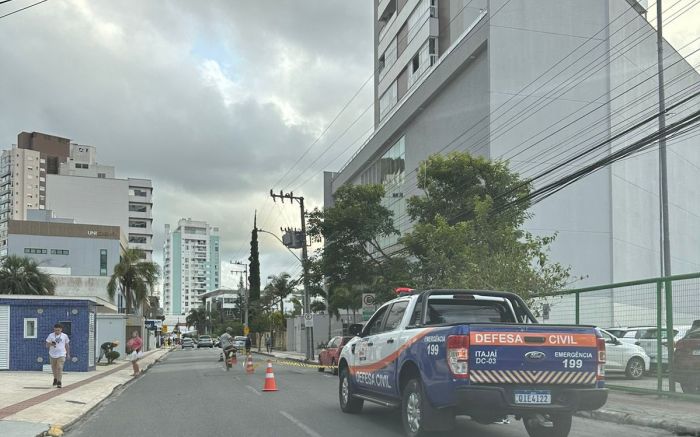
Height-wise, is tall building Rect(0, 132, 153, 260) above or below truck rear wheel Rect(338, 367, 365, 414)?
above

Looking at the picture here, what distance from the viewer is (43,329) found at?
27.1 m

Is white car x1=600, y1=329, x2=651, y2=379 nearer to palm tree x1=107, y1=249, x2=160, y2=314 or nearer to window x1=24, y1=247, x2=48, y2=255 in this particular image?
palm tree x1=107, y1=249, x2=160, y2=314

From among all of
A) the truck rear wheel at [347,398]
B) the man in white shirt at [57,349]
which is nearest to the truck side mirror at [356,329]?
the truck rear wheel at [347,398]

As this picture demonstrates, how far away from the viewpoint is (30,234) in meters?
67.8

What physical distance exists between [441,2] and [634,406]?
39.0 m

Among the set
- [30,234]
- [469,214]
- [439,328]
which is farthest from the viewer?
[30,234]

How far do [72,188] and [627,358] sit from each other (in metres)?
85.3

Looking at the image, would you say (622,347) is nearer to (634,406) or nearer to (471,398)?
(634,406)

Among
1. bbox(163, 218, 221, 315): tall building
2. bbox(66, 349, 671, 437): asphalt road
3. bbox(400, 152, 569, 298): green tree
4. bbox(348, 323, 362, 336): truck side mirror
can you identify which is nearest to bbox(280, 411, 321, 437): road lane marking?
bbox(66, 349, 671, 437): asphalt road

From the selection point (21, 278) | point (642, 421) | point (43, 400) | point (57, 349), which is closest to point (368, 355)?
point (642, 421)

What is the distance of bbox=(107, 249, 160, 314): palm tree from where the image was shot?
50.3 metres

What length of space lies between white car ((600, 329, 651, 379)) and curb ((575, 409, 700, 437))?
244 centimetres

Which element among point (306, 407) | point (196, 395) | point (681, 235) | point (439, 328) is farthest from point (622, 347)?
point (681, 235)

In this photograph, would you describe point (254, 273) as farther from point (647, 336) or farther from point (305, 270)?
point (647, 336)
